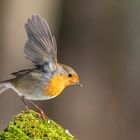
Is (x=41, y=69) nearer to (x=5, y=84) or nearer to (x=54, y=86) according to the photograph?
(x=54, y=86)

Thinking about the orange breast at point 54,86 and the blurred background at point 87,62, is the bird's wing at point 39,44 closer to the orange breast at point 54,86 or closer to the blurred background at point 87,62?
the orange breast at point 54,86

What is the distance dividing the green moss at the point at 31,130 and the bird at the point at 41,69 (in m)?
0.67

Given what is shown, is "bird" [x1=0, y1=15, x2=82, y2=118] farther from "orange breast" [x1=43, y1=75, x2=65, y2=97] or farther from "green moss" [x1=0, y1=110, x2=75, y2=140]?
"green moss" [x1=0, y1=110, x2=75, y2=140]

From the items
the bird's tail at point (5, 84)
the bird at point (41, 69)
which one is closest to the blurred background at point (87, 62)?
the bird's tail at point (5, 84)

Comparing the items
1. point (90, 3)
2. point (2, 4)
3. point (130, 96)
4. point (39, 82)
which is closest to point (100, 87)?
point (130, 96)

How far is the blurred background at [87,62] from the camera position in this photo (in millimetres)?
12461

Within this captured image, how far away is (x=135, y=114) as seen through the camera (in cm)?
1250

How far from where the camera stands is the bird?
5.86 metres

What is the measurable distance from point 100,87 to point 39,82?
21.7 feet

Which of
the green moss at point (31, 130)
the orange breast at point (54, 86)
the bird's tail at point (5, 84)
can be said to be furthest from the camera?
the bird's tail at point (5, 84)

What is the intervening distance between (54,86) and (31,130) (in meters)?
1.21

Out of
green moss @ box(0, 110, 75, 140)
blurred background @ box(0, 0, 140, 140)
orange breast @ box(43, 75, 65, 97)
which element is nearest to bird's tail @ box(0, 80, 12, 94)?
orange breast @ box(43, 75, 65, 97)

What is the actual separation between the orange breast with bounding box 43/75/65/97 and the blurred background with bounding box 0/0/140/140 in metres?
6.25

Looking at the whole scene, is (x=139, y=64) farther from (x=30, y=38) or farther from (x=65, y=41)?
(x=30, y=38)
